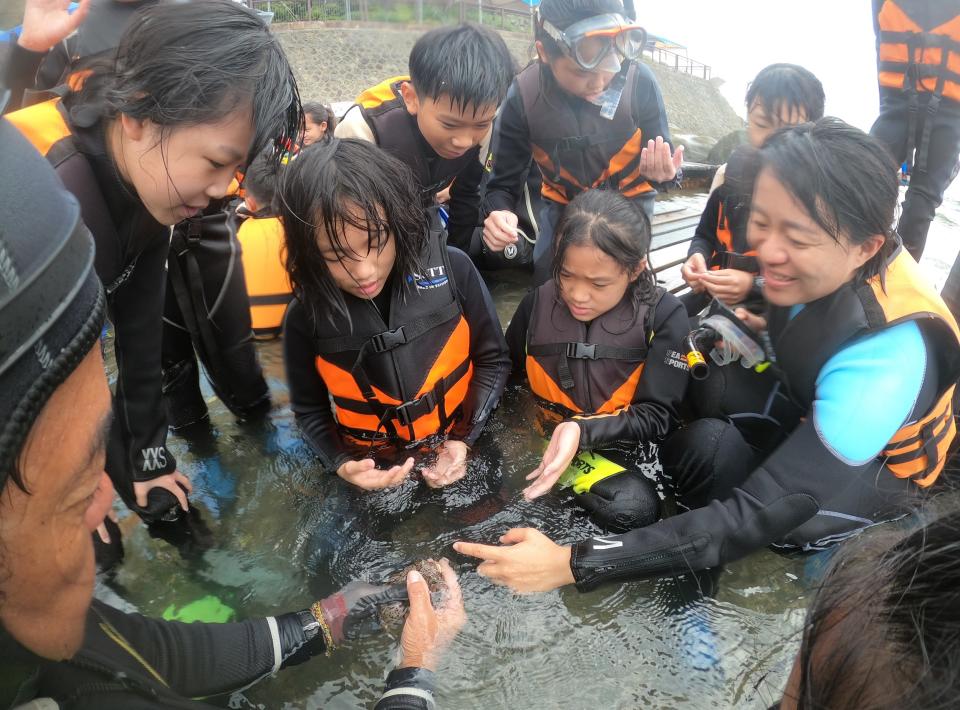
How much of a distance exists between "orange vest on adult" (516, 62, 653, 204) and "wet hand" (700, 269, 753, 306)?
124 cm

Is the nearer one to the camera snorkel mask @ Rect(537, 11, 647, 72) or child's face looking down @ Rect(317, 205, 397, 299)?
child's face looking down @ Rect(317, 205, 397, 299)

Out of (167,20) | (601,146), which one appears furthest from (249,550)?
(601,146)

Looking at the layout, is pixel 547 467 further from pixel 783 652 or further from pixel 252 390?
pixel 252 390

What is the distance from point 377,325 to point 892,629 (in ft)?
6.37

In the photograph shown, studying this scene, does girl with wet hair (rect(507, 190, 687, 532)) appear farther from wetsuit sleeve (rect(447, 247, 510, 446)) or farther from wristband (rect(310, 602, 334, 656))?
wristband (rect(310, 602, 334, 656))

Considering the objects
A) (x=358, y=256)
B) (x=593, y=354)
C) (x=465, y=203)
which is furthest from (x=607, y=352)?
(x=465, y=203)

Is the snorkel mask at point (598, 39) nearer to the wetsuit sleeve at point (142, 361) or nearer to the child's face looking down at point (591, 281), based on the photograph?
the child's face looking down at point (591, 281)

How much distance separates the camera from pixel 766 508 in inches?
75.5

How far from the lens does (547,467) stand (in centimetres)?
221

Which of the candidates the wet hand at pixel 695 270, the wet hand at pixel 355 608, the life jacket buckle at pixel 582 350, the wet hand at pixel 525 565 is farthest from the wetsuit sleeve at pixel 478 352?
the wet hand at pixel 695 270

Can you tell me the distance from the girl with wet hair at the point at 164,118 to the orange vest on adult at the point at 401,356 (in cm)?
73

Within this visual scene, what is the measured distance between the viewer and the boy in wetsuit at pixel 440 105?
2840 millimetres

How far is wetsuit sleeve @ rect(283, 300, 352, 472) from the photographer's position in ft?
7.97

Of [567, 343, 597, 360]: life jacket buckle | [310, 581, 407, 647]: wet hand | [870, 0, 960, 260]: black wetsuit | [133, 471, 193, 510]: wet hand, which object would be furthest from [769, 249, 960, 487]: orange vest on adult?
[870, 0, 960, 260]: black wetsuit
